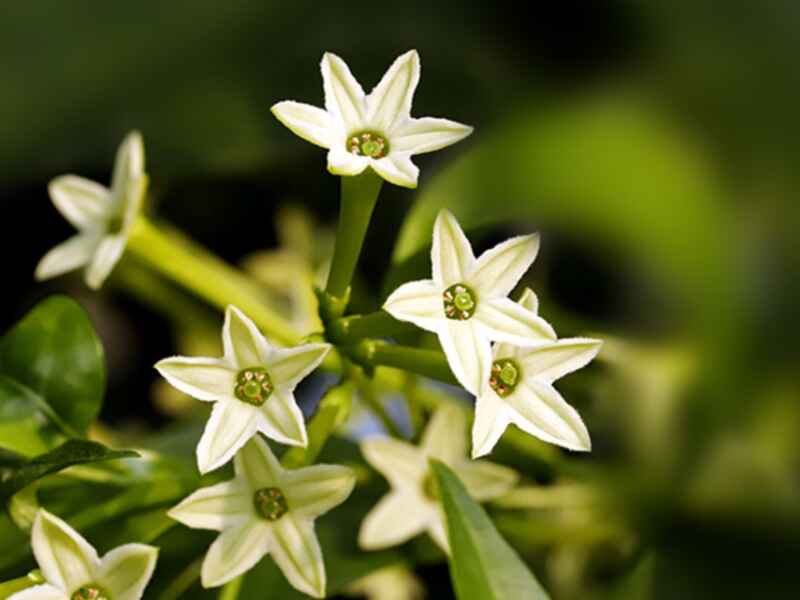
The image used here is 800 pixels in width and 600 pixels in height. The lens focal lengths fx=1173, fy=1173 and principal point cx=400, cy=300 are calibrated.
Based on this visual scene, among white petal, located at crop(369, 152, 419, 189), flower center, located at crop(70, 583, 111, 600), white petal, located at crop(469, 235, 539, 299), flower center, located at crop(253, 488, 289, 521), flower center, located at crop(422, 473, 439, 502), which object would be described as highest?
white petal, located at crop(369, 152, 419, 189)

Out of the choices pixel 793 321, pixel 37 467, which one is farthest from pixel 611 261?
pixel 37 467

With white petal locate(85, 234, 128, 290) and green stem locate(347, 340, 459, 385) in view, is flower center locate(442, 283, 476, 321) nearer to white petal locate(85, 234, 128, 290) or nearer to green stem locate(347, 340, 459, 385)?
green stem locate(347, 340, 459, 385)

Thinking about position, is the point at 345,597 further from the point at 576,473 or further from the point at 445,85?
the point at 445,85

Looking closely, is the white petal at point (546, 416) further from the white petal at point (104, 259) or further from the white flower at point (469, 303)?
the white petal at point (104, 259)

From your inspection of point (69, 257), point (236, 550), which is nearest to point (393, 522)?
point (236, 550)

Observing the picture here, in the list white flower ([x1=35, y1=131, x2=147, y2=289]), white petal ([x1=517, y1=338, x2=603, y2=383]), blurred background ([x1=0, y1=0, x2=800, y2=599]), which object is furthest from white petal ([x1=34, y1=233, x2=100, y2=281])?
white petal ([x1=517, y1=338, x2=603, y2=383])

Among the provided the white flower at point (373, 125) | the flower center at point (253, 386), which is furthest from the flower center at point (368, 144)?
the flower center at point (253, 386)
